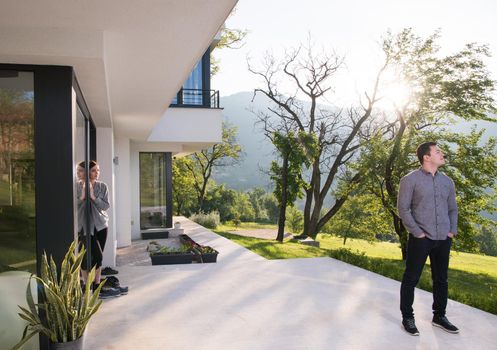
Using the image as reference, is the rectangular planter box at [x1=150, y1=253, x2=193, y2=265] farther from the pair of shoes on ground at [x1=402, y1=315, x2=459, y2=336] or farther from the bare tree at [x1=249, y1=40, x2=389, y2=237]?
the bare tree at [x1=249, y1=40, x2=389, y2=237]

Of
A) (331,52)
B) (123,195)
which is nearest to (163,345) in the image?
(123,195)

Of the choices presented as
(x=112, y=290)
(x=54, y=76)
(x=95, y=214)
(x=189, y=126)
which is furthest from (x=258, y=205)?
(x=54, y=76)

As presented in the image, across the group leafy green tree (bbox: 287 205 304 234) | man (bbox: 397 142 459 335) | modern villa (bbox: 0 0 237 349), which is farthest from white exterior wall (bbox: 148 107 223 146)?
leafy green tree (bbox: 287 205 304 234)

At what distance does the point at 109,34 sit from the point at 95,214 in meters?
2.99

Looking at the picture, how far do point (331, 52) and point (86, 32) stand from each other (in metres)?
22.4

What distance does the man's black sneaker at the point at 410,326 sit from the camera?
4.48 meters

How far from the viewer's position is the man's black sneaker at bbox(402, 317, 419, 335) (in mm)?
4480

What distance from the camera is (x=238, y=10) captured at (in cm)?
2578

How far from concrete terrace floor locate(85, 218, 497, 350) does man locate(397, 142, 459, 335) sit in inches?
15.6

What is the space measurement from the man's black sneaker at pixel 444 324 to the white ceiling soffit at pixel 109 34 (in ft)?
11.5

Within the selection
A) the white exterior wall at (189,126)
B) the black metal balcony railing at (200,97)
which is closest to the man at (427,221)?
the white exterior wall at (189,126)

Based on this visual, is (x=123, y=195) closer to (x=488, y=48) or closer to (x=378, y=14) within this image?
(x=488, y=48)

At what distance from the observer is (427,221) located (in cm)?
449

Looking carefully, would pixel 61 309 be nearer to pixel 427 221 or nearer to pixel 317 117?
pixel 427 221
